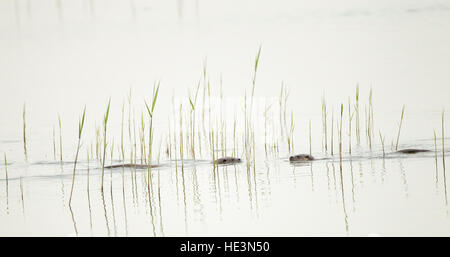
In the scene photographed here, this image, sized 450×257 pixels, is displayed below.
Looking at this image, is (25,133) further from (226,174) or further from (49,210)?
(226,174)

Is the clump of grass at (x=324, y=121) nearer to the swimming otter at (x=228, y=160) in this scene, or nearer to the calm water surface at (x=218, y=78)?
the calm water surface at (x=218, y=78)

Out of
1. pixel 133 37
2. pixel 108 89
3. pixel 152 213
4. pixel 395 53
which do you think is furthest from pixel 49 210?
pixel 395 53

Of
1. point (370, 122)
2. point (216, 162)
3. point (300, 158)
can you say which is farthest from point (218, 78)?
point (370, 122)

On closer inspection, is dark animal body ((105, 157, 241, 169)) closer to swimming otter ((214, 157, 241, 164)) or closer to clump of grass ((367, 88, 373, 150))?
swimming otter ((214, 157, 241, 164))

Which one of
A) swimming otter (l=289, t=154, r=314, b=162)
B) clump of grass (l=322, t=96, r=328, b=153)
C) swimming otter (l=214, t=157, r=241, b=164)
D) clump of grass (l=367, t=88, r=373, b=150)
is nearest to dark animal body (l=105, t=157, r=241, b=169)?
swimming otter (l=214, t=157, r=241, b=164)

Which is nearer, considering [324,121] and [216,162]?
[216,162]

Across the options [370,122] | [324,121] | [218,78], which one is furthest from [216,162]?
[370,122]

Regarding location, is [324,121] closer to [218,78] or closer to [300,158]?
[300,158]

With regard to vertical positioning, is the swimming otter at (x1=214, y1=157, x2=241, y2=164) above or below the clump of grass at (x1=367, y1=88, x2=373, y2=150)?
below

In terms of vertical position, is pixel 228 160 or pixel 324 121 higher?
pixel 324 121

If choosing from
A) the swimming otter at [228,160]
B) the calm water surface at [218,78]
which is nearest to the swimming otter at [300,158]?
the calm water surface at [218,78]

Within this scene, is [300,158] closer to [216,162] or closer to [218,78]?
[216,162]

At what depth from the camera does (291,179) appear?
224 cm

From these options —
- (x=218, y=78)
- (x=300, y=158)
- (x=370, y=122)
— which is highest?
(x=218, y=78)
